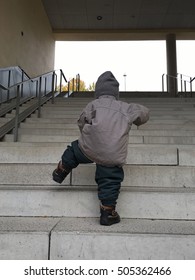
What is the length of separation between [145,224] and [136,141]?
1851 millimetres

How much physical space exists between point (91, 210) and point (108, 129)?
0.62 metres

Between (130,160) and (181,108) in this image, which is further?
(181,108)

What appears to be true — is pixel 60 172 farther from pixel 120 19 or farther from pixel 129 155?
pixel 120 19

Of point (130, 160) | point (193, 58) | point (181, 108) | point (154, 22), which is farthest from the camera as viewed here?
point (193, 58)

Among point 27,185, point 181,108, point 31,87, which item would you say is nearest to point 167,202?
point 27,185

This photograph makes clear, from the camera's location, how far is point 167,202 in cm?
214

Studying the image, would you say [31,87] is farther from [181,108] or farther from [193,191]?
[193,191]

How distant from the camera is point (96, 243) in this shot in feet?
5.73

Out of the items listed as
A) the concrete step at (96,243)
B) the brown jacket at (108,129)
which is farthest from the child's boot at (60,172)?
the concrete step at (96,243)

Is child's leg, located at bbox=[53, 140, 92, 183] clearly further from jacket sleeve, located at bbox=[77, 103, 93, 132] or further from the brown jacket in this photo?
jacket sleeve, located at bbox=[77, 103, 93, 132]

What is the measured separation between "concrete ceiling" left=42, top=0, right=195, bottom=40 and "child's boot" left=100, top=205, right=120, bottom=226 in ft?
34.3

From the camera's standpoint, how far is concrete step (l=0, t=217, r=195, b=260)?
67.8 inches

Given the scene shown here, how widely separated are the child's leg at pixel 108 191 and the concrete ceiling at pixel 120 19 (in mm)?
10261

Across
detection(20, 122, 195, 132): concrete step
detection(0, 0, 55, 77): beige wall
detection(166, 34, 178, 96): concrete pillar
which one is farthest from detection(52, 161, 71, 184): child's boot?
detection(166, 34, 178, 96): concrete pillar
